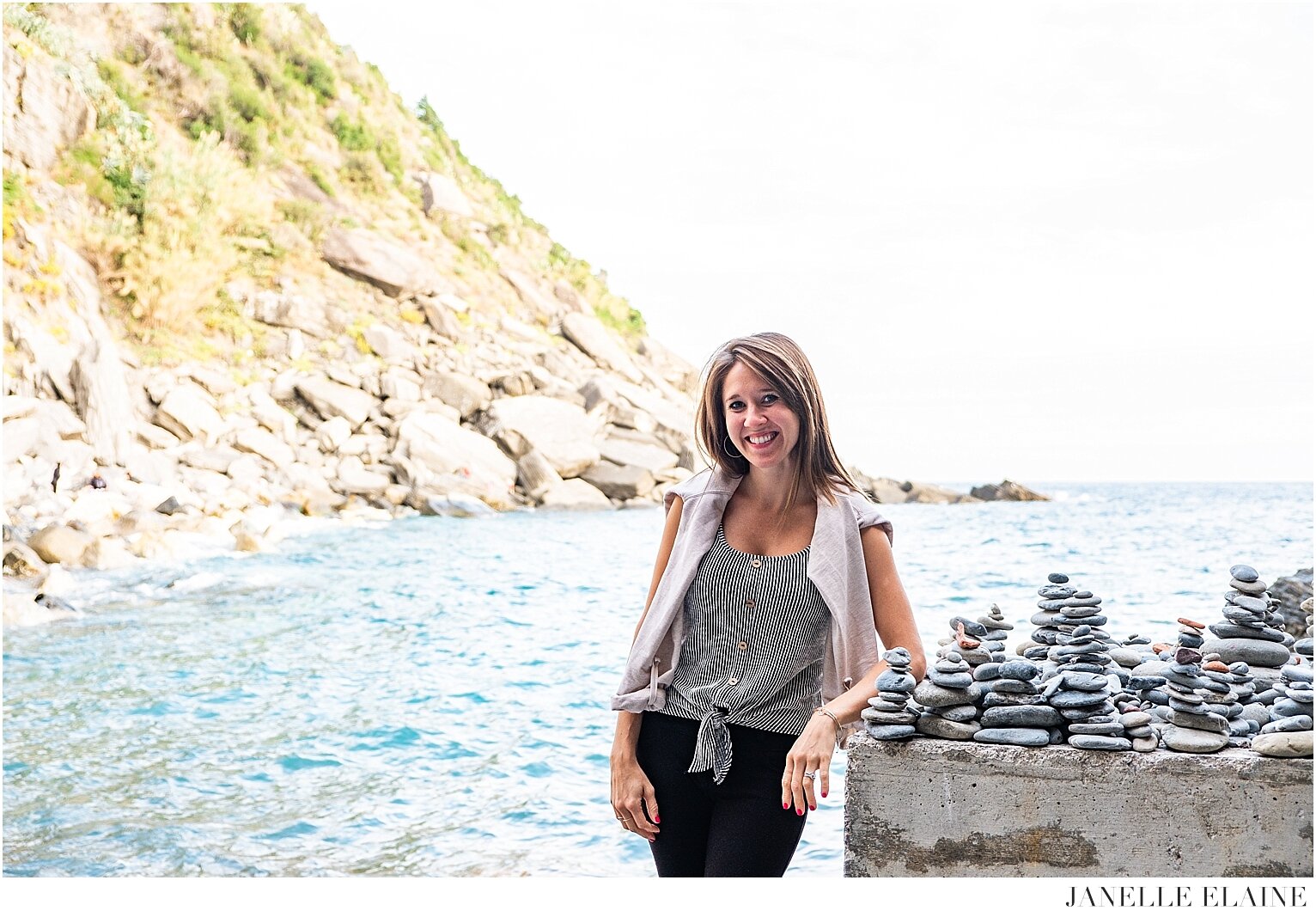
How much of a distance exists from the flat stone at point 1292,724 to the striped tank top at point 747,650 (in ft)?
2.27

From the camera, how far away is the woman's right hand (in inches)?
72.3

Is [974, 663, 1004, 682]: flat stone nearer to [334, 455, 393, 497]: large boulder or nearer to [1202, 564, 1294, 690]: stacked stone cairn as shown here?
[1202, 564, 1294, 690]: stacked stone cairn

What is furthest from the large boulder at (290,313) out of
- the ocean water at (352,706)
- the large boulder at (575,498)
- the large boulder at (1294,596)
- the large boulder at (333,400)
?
the large boulder at (1294,596)

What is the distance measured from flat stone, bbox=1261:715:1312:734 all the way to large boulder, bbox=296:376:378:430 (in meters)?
16.2

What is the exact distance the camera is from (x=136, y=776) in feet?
16.7

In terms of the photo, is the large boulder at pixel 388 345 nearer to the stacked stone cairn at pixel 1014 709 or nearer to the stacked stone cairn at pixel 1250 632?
the stacked stone cairn at pixel 1250 632

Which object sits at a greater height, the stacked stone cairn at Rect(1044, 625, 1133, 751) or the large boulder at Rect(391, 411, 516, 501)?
the large boulder at Rect(391, 411, 516, 501)

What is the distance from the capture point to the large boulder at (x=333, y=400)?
1673cm

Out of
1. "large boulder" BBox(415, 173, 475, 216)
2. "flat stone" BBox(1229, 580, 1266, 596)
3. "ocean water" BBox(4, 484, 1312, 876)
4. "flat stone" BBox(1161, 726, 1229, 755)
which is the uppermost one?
"large boulder" BBox(415, 173, 475, 216)

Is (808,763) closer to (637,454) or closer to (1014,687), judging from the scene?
(1014,687)

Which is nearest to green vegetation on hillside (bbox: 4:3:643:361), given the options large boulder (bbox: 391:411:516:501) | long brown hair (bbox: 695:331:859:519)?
large boulder (bbox: 391:411:516:501)
